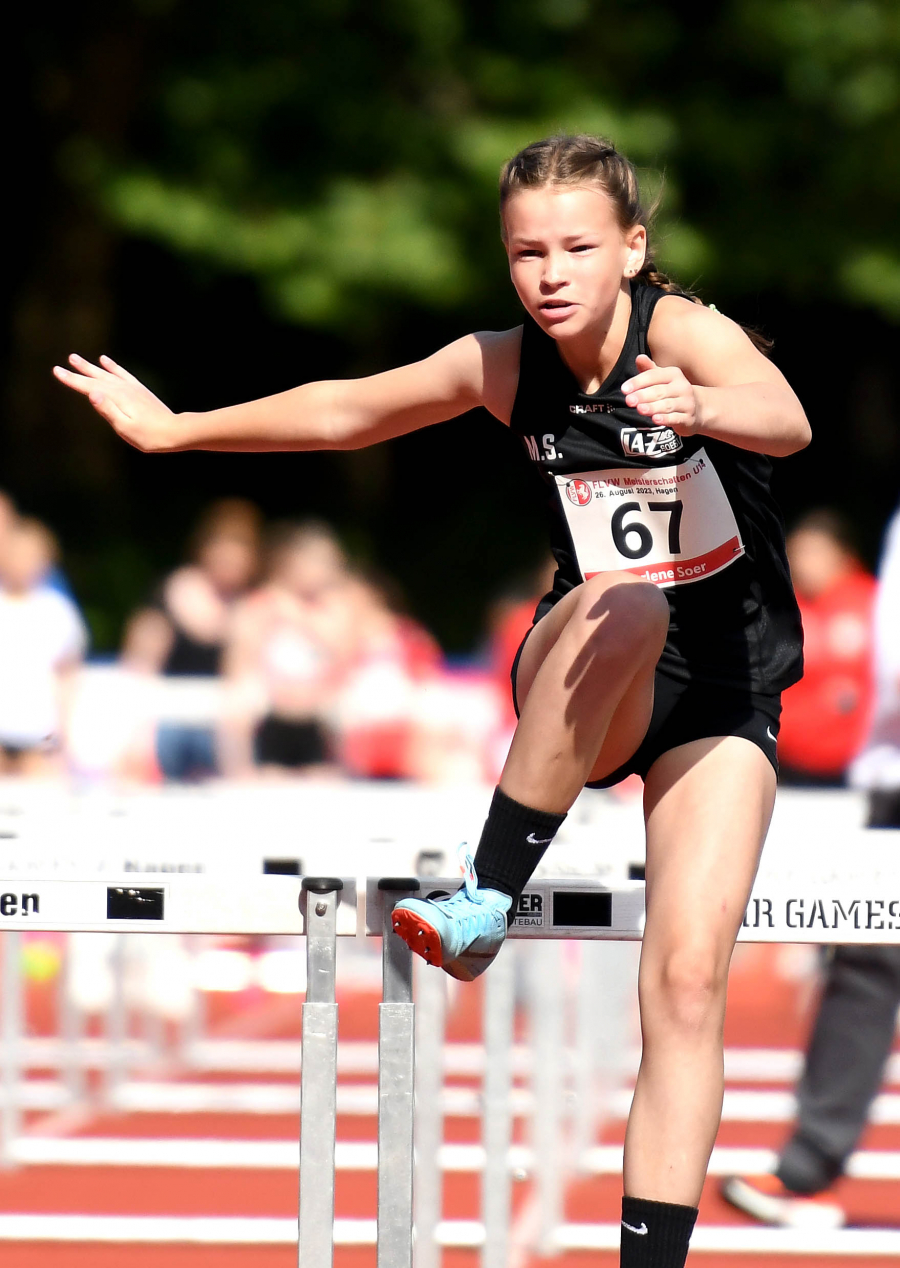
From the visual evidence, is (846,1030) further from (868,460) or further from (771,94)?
(868,460)

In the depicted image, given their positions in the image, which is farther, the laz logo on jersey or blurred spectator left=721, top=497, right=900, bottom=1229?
A: blurred spectator left=721, top=497, right=900, bottom=1229

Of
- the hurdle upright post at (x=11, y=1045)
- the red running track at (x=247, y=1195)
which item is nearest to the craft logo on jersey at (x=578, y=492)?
the red running track at (x=247, y=1195)

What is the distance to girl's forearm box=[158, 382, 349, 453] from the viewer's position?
3.28 m

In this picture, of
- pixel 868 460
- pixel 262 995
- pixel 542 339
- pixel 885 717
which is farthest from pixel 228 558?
pixel 868 460

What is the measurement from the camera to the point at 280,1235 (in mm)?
5008

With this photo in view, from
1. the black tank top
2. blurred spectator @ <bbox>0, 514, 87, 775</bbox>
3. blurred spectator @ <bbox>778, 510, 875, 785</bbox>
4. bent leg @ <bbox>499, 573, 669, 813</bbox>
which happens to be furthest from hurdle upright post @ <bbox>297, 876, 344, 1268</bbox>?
blurred spectator @ <bbox>778, 510, 875, 785</bbox>

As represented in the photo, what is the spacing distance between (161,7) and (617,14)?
3.88 m

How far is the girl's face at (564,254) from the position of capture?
302 cm

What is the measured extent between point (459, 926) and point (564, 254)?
42.5 inches

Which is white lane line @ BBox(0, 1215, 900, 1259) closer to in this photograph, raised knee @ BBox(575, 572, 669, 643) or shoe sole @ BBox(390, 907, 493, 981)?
shoe sole @ BBox(390, 907, 493, 981)

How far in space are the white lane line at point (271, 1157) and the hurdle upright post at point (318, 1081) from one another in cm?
265

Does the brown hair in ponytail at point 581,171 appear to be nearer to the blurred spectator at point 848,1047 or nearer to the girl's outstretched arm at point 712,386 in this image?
the girl's outstretched arm at point 712,386

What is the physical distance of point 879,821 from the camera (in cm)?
527

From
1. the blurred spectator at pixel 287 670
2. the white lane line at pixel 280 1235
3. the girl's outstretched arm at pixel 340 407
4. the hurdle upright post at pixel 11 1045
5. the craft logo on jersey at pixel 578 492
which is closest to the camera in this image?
the craft logo on jersey at pixel 578 492
